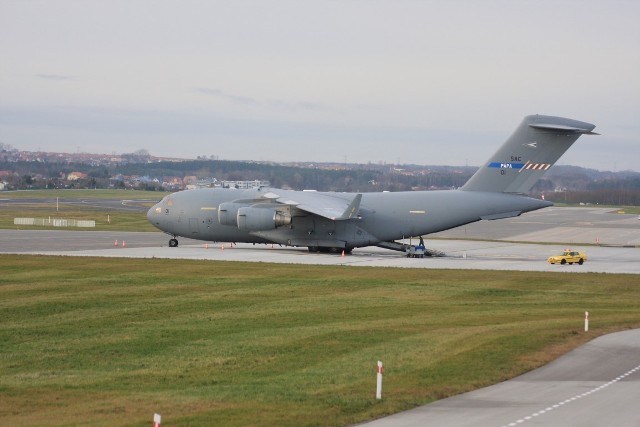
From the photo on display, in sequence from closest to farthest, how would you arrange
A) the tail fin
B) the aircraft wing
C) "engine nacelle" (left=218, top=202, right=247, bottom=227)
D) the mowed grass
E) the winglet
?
1. the mowed grass
2. the winglet
3. the aircraft wing
4. the tail fin
5. "engine nacelle" (left=218, top=202, right=247, bottom=227)

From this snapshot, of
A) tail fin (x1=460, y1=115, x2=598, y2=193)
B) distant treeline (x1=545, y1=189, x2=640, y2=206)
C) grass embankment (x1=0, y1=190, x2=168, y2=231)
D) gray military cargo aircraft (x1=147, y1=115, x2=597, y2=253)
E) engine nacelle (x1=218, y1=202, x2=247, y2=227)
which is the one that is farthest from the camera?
distant treeline (x1=545, y1=189, x2=640, y2=206)

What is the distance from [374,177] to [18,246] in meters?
93.1

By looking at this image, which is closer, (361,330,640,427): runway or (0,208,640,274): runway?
(361,330,640,427): runway

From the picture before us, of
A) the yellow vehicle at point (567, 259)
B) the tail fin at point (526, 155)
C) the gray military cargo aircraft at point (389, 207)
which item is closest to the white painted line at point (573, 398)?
the yellow vehicle at point (567, 259)

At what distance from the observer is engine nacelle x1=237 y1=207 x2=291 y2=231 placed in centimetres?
5659

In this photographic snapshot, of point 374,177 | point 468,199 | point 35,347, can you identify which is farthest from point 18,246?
point 374,177

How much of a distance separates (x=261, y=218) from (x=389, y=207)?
7.26 metres

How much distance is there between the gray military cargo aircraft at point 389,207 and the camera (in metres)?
55.2

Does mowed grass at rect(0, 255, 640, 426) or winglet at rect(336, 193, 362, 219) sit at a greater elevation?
winglet at rect(336, 193, 362, 219)

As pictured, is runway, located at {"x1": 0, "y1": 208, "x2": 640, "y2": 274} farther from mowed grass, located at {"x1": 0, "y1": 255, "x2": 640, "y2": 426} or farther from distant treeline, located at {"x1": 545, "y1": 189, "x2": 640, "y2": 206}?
distant treeline, located at {"x1": 545, "y1": 189, "x2": 640, "y2": 206}

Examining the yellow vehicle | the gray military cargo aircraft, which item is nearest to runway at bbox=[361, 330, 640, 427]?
the yellow vehicle

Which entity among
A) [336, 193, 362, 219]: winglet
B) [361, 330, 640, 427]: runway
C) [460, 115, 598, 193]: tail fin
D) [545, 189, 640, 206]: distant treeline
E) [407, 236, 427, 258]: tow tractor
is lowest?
[545, 189, 640, 206]: distant treeline

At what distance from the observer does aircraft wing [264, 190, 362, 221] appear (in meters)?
54.8

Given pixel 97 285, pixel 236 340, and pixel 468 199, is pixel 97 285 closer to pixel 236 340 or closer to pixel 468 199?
pixel 236 340
